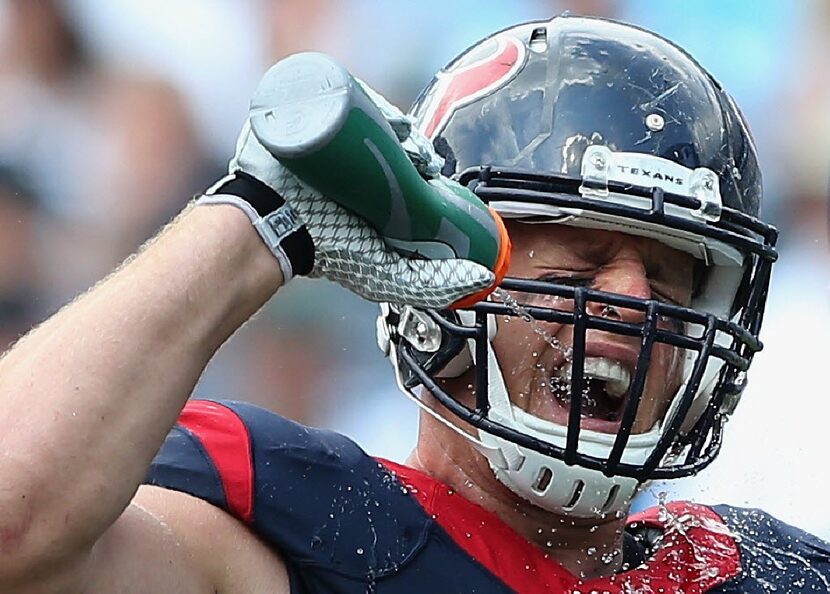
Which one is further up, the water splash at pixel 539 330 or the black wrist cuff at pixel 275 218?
the black wrist cuff at pixel 275 218

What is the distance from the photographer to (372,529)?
135cm

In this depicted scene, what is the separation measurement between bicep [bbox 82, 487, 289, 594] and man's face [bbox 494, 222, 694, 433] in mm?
341

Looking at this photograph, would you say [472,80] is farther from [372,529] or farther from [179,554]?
[179,554]

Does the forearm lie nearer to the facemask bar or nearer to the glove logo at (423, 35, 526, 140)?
the facemask bar

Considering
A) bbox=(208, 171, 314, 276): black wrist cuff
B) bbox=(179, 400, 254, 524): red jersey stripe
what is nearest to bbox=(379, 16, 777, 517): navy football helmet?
bbox=(179, 400, 254, 524): red jersey stripe

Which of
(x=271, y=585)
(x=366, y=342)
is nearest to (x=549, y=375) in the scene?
(x=271, y=585)

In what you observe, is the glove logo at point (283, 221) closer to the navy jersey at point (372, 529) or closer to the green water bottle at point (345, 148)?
the green water bottle at point (345, 148)

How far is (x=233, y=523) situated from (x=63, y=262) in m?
1.38

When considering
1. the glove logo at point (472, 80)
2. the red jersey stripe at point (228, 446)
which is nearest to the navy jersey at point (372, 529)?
the red jersey stripe at point (228, 446)

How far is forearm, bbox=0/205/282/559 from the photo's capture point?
0.94m

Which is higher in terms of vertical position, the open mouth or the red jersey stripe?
the open mouth

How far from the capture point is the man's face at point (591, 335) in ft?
4.80

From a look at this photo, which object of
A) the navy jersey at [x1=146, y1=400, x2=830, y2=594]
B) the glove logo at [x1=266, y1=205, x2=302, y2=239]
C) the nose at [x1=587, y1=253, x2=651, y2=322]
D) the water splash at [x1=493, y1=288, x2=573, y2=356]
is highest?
the glove logo at [x1=266, y1=205, x2=302, y2=239]

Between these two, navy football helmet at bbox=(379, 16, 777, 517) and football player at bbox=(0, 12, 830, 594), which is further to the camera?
navy football helmet at bbox=(379, 16, 777, 517)
